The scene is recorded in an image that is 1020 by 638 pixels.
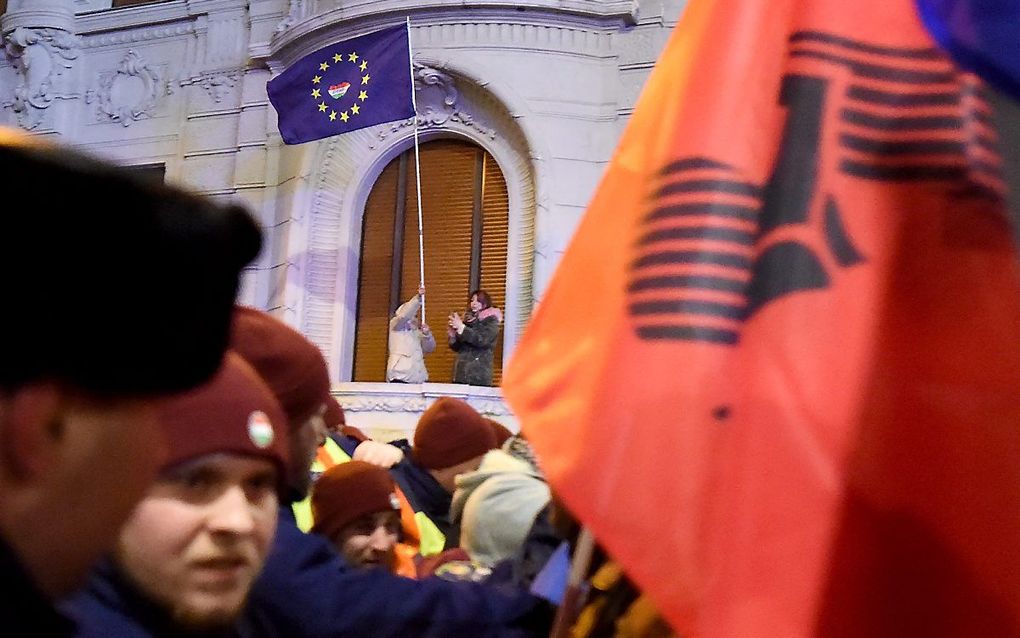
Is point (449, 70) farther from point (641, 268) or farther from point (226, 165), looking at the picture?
point (641, 268)

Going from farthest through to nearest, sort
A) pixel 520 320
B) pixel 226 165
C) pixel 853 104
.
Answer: pixel 226 165 → pixel 520 320 → pixel 853 104

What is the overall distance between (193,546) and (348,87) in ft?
21.8

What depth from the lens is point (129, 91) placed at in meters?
10.1

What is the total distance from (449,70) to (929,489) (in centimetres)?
796

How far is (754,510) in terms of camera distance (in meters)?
0.97

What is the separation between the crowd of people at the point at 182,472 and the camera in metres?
0.54

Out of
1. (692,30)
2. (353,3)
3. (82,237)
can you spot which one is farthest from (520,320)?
(82,237)

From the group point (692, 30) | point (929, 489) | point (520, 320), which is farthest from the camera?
point (520, 320)

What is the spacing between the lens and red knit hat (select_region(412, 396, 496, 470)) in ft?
Result: 9.64

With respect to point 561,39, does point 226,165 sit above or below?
below

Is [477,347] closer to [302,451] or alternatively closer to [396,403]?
[396,403]

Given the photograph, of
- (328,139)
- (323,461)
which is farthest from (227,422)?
(328,139)

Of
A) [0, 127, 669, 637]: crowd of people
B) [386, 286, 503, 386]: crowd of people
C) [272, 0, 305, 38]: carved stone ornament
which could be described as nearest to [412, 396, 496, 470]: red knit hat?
[0, 127, 669, 637]: crowd of people

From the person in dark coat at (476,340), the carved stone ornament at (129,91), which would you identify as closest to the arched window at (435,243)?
the person in dark coat at (476,340)
